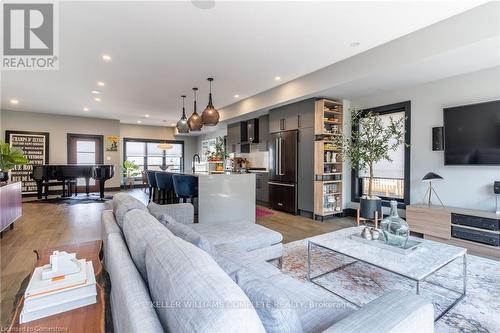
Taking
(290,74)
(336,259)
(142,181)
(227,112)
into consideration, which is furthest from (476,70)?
(142,181)

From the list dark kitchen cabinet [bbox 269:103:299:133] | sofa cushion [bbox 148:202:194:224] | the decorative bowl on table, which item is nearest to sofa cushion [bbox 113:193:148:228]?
sofa cushion [bbox 148:202:194:224]

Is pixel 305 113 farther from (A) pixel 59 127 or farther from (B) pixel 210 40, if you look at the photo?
(A) pixel 59 127

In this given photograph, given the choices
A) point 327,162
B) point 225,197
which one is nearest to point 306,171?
point 327,162

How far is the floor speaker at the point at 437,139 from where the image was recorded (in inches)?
159

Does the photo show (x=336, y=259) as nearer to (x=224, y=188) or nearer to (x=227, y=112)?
(x=224, y=188)

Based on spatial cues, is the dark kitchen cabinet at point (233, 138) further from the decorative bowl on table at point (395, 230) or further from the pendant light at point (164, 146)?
the decorative bowl on table at point (395, 230)

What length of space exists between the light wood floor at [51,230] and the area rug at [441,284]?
3.23ft

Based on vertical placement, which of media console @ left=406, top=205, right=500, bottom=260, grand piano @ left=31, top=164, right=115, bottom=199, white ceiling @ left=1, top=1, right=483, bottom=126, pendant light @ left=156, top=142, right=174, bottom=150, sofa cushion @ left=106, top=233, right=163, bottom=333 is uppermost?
white ceiling @ left=1, top=1, right=483, bottom=126

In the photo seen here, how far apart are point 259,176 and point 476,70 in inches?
198

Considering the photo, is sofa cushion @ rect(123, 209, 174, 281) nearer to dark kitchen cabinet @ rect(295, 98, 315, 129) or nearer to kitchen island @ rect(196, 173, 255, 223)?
kitchen island @ rect(196, 173, 255, 223)

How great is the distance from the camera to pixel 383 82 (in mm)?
4277

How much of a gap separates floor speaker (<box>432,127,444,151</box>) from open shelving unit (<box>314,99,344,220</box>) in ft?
5.52

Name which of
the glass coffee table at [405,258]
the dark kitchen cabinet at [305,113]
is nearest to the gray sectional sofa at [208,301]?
the glass coffee table at [405,258]

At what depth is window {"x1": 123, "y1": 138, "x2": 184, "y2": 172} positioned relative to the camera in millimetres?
10969
